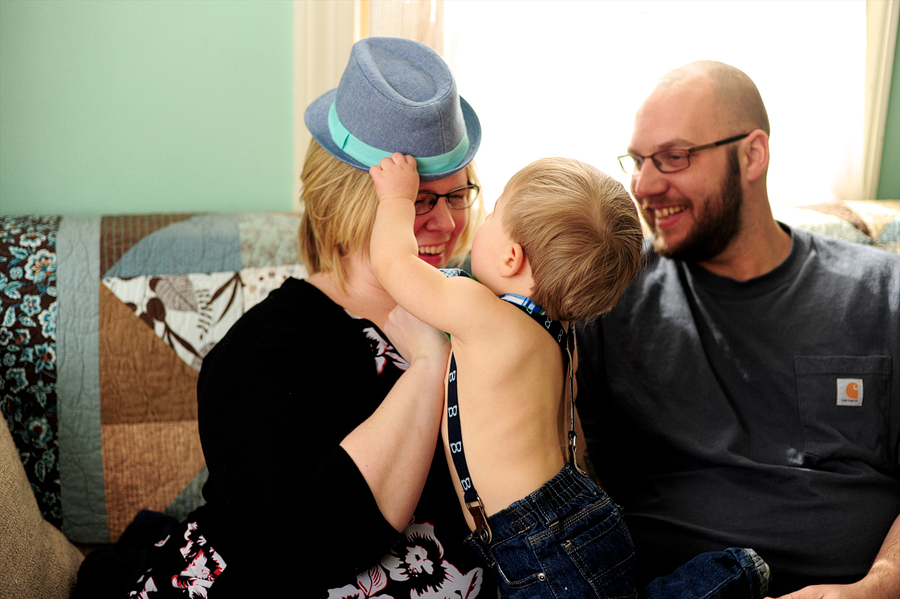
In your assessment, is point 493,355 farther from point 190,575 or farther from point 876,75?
point 876,75

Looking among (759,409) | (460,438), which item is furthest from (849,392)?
(460,438)

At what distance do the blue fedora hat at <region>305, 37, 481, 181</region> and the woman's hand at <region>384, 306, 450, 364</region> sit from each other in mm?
271

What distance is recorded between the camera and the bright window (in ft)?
6.97

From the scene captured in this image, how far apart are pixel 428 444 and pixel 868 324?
117 cm

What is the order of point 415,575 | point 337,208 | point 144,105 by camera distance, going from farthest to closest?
point 144,105 → point 337,208 → point 415,575

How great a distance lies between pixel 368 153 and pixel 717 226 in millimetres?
971

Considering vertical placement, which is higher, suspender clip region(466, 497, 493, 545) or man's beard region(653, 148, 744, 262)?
man's beard region(653, 148, 744, 262)

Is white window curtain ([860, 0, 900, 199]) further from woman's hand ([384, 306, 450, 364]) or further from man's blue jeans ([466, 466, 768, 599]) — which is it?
woman's hand ([384, 306, 450, 364])

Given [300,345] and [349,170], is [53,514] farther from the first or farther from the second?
[349,170]

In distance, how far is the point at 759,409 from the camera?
1596 mm

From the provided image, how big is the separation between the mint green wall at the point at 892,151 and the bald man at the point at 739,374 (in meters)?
0.85

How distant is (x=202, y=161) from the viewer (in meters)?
1.95

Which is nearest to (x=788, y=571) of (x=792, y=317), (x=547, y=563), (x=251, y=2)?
(x=792, y=317)

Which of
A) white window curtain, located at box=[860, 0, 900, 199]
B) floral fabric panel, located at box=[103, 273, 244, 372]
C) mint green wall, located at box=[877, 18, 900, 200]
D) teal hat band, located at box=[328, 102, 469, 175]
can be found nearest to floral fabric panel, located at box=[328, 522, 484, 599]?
teal hat band, located at box=[328, 102, 469, 175]
